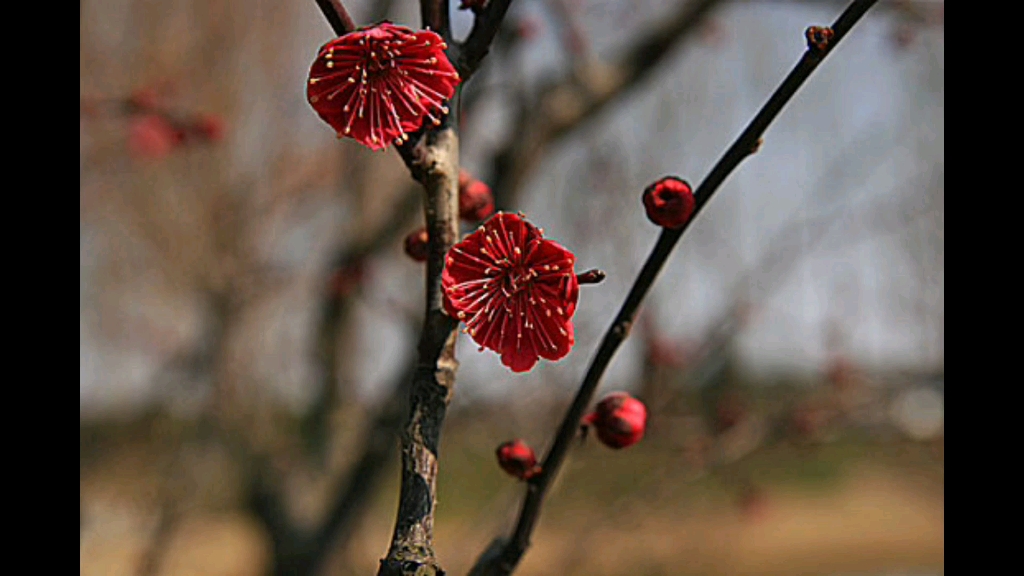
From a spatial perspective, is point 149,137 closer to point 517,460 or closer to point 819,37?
point 517,460

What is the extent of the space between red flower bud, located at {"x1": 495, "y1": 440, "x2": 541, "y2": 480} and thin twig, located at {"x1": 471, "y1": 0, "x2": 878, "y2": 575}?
0.02 metres

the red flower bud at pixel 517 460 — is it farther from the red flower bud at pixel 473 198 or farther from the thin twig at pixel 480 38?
the thin twig at pixel 480 38

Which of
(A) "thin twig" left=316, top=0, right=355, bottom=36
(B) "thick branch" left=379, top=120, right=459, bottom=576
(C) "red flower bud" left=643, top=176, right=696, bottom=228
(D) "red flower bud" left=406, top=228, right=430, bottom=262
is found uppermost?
(A) "thin twig" left=316, top=0, right=355, bottom=36

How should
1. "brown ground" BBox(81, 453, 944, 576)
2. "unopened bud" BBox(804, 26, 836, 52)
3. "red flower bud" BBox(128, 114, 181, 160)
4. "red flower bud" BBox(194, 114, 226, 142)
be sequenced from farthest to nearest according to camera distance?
"brown ground" BBox(81, 453, 944, 576)
"red flower bud" BBox(128, 114, 181, 160)
"red flower bud" BBox(194, 114, 226, 142)
"unopened bud" BBox(804, 26, 836, 52)

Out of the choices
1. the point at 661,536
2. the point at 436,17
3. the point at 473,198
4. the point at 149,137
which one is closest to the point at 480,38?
the point at 436,17

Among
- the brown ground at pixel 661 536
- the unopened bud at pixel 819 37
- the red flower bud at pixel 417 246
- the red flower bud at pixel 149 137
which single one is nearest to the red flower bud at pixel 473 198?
the red flower bud at pixel 417 246

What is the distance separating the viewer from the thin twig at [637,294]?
31.1 inches

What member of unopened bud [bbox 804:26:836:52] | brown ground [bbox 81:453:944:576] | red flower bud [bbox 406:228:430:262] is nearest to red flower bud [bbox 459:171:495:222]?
red flower bud [bbox 406:228:430:262]

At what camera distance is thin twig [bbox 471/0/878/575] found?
790 millimetres

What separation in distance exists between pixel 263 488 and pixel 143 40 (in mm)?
2472

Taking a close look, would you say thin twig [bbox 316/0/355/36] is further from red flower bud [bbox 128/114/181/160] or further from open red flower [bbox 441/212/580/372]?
red flower bud [bbox 128/114/181/160]

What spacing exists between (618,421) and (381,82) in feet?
1.38

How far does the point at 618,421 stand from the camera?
3.29 ft

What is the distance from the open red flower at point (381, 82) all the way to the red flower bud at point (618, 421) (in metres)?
0.37
